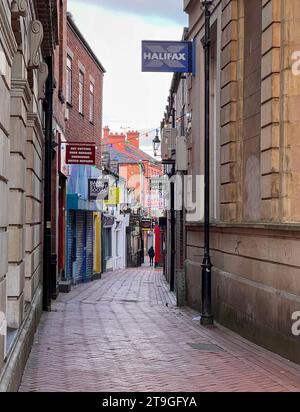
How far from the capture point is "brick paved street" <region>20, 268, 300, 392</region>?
7031 millimetres

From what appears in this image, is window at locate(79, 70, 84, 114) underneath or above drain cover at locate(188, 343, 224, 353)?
above

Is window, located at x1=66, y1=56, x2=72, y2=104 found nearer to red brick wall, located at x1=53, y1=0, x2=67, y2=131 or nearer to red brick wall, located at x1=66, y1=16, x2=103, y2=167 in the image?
red brick wall, located at x1=66, y1=16, x2=103, y2=167

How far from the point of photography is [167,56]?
15.2 m

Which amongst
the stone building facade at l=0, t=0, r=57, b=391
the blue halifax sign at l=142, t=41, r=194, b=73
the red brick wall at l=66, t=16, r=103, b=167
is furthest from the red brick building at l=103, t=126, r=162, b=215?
the stone building facade at l=0, t=0, r=57, b=391

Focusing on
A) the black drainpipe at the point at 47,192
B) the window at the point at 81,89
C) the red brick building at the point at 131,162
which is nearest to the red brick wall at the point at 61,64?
the window at the point at 81,89

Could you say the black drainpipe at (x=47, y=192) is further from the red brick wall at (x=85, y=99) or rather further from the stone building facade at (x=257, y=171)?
the red brick wall at (x=85, y=99)

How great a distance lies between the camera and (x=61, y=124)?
21594 mm

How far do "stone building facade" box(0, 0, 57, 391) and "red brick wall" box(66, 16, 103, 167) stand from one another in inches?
558

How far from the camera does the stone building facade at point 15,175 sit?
539 centimetres

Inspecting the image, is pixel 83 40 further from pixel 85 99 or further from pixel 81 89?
pixel 85 99

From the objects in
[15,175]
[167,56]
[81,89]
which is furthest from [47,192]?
[81,89]

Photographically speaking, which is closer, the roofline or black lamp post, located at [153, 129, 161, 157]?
the roofline

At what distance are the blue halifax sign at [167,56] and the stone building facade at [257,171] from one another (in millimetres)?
899

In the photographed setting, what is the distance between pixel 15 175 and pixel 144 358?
3076 millimetres
